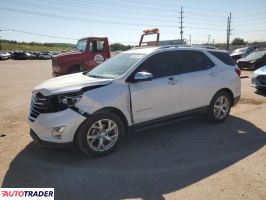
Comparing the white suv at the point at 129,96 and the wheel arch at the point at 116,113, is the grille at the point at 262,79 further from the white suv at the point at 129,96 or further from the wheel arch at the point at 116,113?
the wheel arch at the point at 116,113

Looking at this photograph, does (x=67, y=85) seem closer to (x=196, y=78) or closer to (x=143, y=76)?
(x=143, y=76)

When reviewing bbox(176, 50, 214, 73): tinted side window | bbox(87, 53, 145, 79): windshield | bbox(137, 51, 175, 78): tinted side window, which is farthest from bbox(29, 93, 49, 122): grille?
bbox(176, 50, 214, 73): tinted side window

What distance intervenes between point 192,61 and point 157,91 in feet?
4.25

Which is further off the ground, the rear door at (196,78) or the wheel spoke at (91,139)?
the rear door at (196,78)

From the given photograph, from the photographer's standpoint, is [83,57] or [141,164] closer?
[141,164]

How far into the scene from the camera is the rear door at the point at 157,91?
518 cm

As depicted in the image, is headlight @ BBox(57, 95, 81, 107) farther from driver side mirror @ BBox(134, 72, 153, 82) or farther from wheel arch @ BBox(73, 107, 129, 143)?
driver side mirror @ BBox(134, 72, 153, 82)

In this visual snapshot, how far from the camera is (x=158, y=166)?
4.50 metres

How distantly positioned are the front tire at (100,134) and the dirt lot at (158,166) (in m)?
0.17

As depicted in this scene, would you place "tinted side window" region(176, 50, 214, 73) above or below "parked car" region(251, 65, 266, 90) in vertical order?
above

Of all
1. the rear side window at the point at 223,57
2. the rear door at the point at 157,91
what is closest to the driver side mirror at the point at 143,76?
the rear door at the point at 157,91

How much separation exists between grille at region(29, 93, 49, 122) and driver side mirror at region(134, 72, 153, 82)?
1520 millimetres

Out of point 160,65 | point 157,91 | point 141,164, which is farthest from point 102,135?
point 160,65

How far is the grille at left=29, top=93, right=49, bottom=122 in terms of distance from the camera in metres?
4.64
